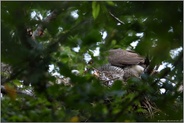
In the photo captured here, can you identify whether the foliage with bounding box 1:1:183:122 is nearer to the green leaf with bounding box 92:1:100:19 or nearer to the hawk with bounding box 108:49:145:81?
the green leaf with bounding box 92:1:100:19

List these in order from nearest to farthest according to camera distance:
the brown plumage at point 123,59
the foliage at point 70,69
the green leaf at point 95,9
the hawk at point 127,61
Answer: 1. the foliage at point 70,69
2. the green leaf at point 95,9
3. the hawk at point 127,61
4. the brown plumage at point 123,59

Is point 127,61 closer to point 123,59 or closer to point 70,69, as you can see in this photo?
point 123,59

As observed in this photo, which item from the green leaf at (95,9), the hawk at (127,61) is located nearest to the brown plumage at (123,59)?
the hawk at (127,61)

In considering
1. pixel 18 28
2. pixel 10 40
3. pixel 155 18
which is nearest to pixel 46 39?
pixel 18 28

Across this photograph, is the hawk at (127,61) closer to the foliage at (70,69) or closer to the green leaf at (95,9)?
the green leaf at (95,9)

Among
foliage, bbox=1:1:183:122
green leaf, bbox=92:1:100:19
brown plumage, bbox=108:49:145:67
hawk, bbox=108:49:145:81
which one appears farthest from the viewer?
brown plumage, bbox=108:49:145:67

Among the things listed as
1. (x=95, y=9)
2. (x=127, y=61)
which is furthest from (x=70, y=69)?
(x=127, y=61)

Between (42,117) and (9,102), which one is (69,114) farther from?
(9,102)

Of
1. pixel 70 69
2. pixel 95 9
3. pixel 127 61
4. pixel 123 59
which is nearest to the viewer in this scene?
pixel 70 69

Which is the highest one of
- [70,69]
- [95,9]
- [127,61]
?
[127,61]

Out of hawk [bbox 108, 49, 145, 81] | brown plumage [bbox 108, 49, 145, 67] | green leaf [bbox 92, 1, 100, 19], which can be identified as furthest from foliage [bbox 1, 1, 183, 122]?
brown plumage [bbox 108, 49, 145, 67]

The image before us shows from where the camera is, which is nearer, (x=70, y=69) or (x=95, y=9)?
(x=70, y=69)

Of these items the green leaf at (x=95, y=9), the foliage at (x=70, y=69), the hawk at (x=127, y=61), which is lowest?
the foliage at (x=70, y=69)

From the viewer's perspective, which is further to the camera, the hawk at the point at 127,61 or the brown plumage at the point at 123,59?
the brown plumage at the point at 123,59
